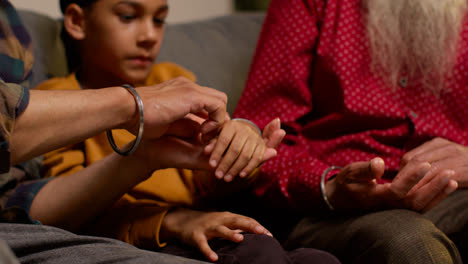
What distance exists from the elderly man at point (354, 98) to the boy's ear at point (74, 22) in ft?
1.46

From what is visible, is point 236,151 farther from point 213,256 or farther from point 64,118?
point 64,118

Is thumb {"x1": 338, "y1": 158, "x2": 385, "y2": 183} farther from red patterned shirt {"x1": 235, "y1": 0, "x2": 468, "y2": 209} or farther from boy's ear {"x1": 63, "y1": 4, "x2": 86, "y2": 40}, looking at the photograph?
boy's ear {"x1": 63, "y1": 4, "x2": 86, "y2": 40}

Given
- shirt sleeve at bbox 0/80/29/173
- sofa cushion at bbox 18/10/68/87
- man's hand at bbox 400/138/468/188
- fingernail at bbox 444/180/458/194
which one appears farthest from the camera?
sofa cushion at bbox 18/10/68/87

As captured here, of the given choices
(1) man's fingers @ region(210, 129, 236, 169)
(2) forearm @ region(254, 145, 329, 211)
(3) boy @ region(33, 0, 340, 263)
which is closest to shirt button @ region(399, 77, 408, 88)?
(2) forearm @ region(254, 145, 329, 211)

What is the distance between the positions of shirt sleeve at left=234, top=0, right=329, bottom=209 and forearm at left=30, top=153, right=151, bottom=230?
34 centimetres

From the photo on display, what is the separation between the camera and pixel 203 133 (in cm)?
89

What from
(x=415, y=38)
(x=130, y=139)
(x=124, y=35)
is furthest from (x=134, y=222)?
(x=415, y=38)

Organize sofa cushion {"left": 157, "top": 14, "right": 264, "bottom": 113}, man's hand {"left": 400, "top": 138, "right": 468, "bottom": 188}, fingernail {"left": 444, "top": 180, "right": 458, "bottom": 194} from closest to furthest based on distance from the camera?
1. fingernail {"left": 444, "top": 180, "right": 458, "bottom": 194}
2. man's hand {"left": 400, "top": 138, "right": 468, "bottom": 188}
3. sofa cushion {"left": 157, "top": 14, "right": 264, "bottom": 113}

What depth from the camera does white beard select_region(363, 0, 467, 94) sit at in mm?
1128

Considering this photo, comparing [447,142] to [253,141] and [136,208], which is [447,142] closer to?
[253,141]

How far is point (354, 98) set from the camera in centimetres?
112

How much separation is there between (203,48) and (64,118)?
844 millimetres

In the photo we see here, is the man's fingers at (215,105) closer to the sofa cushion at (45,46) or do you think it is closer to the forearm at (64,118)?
the forearm at (64,118)

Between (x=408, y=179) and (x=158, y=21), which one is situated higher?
(x=158, y=21)
